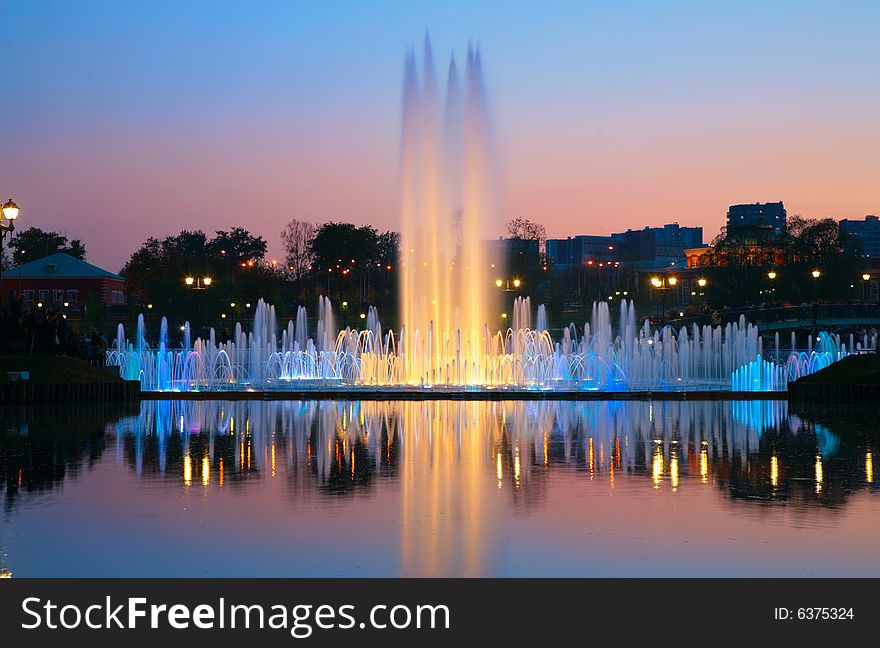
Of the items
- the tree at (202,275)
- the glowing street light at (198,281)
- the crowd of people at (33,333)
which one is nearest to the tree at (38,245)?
the tree at (202,275)

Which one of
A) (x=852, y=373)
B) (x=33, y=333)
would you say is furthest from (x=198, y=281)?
(x=852, y=373)

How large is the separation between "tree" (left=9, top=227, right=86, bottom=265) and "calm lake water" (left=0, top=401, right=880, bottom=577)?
13796 cm

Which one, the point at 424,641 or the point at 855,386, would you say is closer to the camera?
the point at 424,641

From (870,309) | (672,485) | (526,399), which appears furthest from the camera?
(870,309)

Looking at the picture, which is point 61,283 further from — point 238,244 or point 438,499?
point 438,499

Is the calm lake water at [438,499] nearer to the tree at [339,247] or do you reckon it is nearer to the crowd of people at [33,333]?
the crowd of people at [33,333]

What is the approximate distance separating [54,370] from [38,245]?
429ft

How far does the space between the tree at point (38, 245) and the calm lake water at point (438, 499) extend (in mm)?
137960

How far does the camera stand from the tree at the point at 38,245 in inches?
6109

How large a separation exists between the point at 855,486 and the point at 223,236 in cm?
15552

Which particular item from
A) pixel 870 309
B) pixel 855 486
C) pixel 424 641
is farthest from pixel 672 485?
pixel 870 309

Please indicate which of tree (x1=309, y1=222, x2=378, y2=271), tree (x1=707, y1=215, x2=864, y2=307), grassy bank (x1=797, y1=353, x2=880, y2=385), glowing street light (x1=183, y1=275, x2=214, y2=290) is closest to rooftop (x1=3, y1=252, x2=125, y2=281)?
tree (x1=309, y1=222, x2=378, y2=271)

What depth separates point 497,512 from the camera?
12.8 m

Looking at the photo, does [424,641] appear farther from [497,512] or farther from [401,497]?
[401,497]
